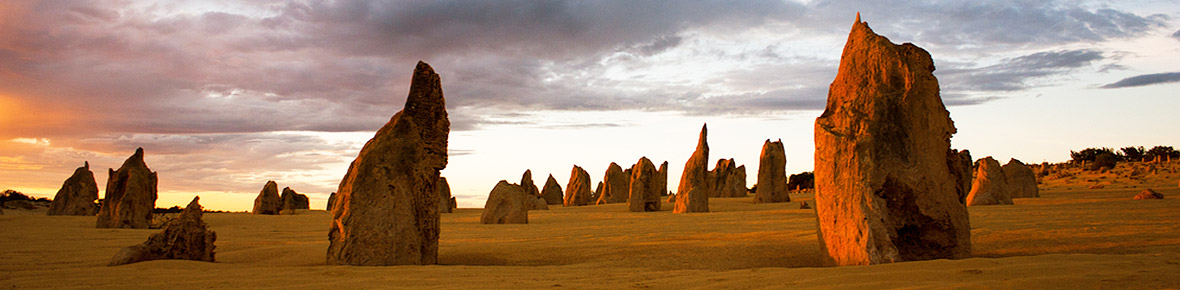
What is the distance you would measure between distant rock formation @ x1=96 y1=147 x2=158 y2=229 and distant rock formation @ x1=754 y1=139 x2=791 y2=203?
58.6 ft

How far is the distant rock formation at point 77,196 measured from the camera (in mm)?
23625

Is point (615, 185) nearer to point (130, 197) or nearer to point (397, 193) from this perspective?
point (130, 197)

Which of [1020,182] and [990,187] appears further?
[1020,182]

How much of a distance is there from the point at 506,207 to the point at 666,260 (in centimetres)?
896

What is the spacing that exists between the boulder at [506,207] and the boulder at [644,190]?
5719 mm

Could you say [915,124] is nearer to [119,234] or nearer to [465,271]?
[465,271]

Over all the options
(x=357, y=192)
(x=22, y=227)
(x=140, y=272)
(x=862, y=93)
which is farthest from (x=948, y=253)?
(x=22, y=227)

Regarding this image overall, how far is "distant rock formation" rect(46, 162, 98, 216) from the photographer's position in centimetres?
2362

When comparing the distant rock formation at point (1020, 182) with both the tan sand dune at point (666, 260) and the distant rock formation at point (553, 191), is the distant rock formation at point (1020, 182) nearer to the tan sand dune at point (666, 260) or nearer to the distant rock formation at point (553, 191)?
the tan sand dune at point (666, 260)

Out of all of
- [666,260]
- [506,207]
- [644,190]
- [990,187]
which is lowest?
[666,260]

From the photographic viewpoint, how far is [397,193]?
7.39 m

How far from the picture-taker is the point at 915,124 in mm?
6980

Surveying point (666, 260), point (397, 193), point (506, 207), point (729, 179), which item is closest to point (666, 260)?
point (666, 260)

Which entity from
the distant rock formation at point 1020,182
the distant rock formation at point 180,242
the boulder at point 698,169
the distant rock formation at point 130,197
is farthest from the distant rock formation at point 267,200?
the distant rock formation at point 1020,182
